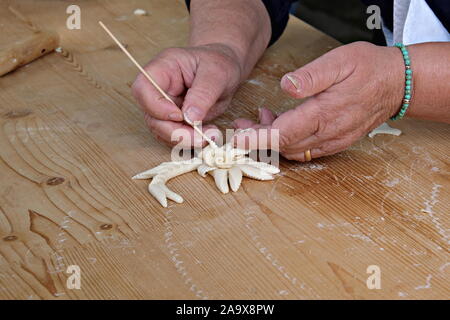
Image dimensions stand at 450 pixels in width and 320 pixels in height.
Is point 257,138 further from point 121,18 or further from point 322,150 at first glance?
point 121,18

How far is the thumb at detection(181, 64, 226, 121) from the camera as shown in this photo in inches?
53.2

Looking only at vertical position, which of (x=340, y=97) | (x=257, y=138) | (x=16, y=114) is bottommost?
(x=16, y=114)

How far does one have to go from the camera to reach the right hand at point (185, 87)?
53.8 inches

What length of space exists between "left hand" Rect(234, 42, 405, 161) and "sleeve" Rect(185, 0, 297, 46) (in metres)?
0.63

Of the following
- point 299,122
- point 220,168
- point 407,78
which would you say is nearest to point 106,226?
point 220,168

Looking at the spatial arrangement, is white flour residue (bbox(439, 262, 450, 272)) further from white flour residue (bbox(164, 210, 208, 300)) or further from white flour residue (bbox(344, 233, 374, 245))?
white flour residue (bbox(164, 210, 208, 300))

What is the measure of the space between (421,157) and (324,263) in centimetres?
46

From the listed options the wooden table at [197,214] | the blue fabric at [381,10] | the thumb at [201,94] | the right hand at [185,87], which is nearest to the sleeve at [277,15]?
the blue fabric at [381,10]

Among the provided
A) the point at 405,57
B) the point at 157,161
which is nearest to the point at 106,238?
the point at 157,161

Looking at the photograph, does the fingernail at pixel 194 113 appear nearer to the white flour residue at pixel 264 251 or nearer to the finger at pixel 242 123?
the finger at pixel 242 123

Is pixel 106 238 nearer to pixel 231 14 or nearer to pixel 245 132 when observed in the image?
pixel 245 132

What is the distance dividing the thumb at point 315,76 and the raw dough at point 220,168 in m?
0.19

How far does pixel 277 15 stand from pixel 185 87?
0.55 m

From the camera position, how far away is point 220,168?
4.39ft
